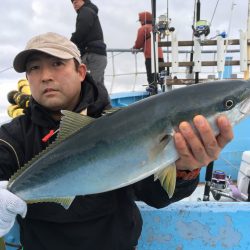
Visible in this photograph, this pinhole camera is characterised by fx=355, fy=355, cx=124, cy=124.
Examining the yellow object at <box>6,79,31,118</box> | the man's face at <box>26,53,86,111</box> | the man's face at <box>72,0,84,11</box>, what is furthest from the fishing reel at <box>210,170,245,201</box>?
the man's face at <box>72,0,84,11</box>

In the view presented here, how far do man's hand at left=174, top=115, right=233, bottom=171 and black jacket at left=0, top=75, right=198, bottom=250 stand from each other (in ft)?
1.00

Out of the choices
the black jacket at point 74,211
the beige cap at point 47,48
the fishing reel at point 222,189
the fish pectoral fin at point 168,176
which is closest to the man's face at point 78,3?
the fishing reel at point 222,189

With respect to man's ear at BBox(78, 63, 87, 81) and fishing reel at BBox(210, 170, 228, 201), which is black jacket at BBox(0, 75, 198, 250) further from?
fishing reel at BBox(210, 170, 228, 201)

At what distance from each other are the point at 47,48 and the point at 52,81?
20cm

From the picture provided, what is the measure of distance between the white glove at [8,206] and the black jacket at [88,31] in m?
4.40

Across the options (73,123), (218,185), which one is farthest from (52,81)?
(218,185)

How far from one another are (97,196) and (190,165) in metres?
0.56

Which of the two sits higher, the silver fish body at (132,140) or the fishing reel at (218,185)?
the silver fish body at (132,140)

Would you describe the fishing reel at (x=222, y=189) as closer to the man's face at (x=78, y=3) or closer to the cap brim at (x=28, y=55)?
the cap brim at (x=28, y=55)

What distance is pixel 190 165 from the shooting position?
1761 mm

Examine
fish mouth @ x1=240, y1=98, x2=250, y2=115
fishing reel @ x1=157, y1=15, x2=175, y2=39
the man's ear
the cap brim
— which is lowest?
fish mouth @ x1=240, y1=98, x2=250, y2=115

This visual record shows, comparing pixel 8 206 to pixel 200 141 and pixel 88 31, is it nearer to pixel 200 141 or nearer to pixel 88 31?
pixel 200 141

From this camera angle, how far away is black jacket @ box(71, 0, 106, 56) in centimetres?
577

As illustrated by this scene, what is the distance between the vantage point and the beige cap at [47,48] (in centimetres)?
204
